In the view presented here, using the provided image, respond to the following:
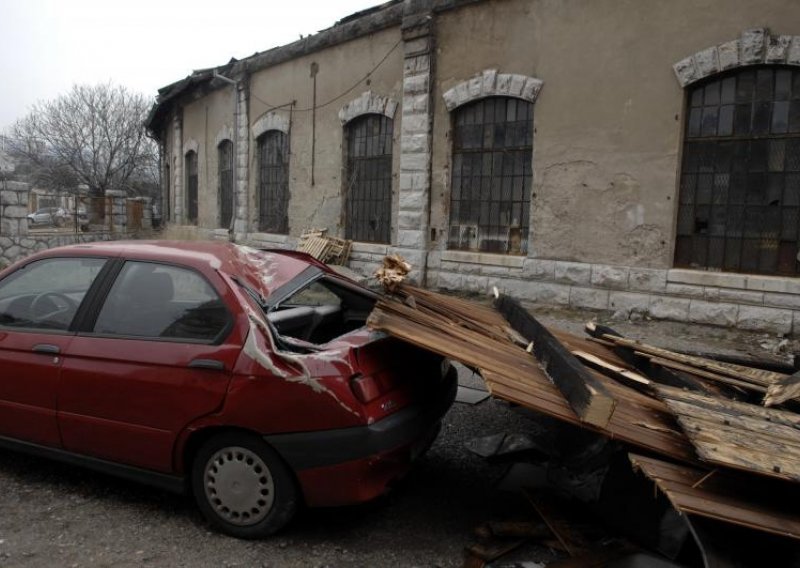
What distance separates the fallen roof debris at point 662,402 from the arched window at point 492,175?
597 centimetres

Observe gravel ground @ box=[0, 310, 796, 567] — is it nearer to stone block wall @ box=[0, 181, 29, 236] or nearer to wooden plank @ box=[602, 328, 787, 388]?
wooden plank @ box=[602, 328, 787, 388]

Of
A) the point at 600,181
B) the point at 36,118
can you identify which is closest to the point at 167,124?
the point at 36,118

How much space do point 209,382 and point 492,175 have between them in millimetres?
8037

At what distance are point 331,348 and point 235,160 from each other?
1433 cm

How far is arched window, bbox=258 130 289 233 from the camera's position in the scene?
14852mm

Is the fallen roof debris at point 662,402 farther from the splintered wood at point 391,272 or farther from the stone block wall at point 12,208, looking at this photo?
the stone block wall at point 12,208

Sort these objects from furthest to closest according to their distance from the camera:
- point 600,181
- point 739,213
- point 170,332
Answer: point 600,181 → point 739,213 → point 170,332

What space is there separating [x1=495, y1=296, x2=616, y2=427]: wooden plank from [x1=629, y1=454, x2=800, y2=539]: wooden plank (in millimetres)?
241

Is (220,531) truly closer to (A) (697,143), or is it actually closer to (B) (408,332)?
(B) (408,332)

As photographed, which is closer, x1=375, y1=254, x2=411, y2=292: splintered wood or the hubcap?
the hubcap

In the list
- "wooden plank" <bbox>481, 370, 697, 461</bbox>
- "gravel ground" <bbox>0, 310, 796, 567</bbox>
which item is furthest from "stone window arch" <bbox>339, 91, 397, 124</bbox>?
"wooden plank" <bbox>481, 370, 697, 461</bbox>

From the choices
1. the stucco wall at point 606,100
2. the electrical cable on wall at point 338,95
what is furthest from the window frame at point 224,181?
the stucco wall at point 606,100

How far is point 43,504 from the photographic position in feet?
11.7

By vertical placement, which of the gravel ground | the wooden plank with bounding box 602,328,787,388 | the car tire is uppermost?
the wooden plank with bounding box 602,328,787,388
